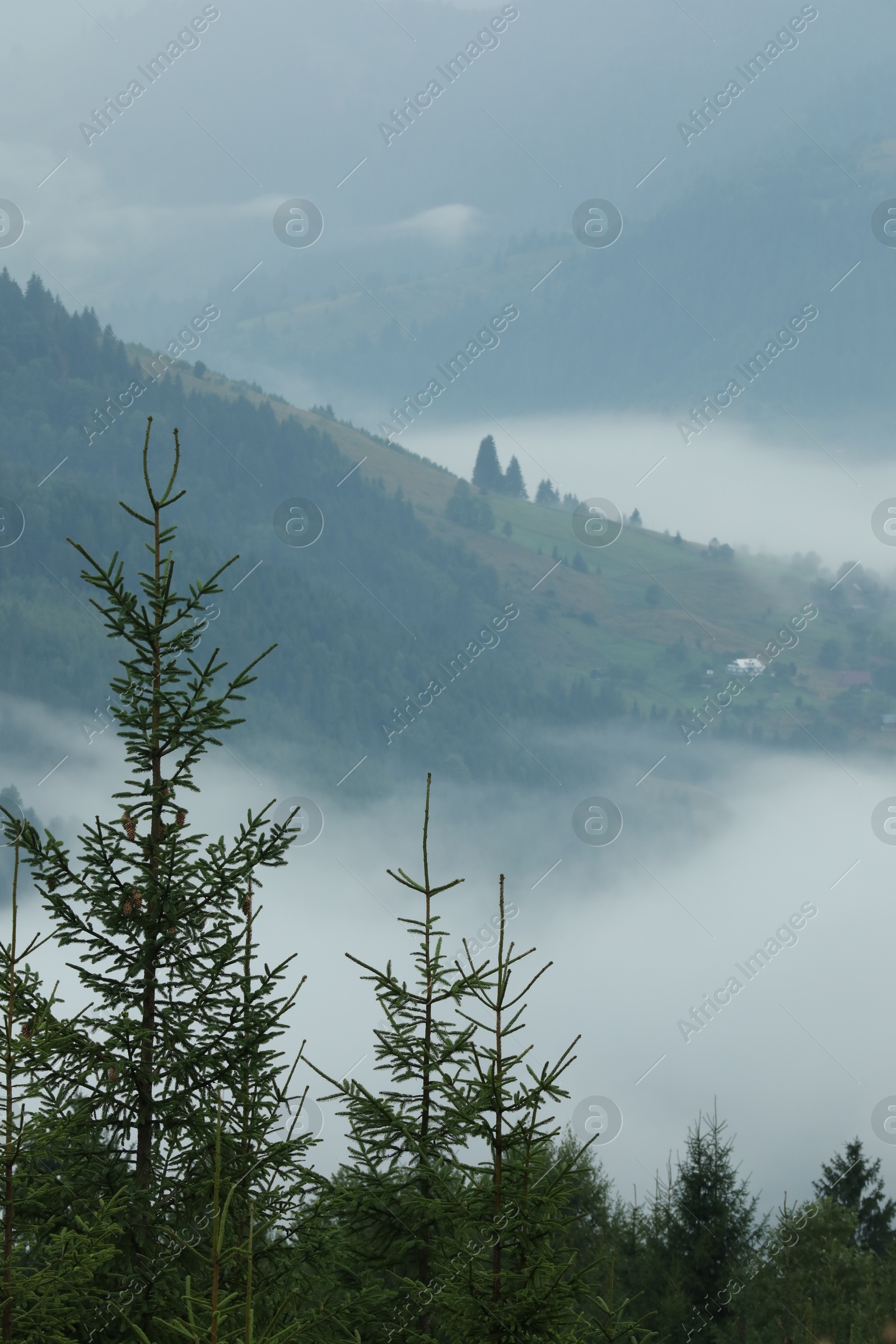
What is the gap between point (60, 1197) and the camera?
10.4 meters

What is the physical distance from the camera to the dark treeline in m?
9.37

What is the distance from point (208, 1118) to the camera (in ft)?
35.6

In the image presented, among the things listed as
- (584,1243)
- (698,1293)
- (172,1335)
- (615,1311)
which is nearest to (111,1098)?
(172,1335)

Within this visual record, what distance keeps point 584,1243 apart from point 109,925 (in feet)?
159

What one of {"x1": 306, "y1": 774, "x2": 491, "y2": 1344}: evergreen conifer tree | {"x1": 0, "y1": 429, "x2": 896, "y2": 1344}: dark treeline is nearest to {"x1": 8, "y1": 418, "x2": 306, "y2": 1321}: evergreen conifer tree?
{"x1": 0, "y1": 429, "x2": 896, "y2": 1344}: dark treeline

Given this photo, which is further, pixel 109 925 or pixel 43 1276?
pixel 109 925

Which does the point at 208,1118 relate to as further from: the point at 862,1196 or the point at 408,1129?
the point at 862,1196

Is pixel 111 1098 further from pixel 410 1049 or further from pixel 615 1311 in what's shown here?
pixel 615 1311

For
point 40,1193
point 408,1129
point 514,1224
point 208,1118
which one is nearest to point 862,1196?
point 408,1129

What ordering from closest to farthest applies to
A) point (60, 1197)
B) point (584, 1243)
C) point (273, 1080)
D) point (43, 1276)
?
point (43, 1276)
point (60, 1197)
point (273, 1080)
point (584, 1243)

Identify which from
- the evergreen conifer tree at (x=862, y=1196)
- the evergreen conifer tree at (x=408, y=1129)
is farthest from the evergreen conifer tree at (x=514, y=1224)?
the evergreen conifer tree at (x=862, y=1196)

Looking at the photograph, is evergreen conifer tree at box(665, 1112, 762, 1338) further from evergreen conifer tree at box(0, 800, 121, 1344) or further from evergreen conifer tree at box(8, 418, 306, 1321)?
evergreen conifer tree at box(0, 800, 121, 1344)

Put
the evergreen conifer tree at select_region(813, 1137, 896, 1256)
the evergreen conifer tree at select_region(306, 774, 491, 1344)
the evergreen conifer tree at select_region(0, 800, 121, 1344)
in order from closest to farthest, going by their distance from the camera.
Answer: the evergreen conifer tree at select_region(0, 800, 121, 1344), the evergreen conifer tree at select_region(306, 774, 491, 1344), the evergreen conifer tree at select_region(813, 1137, 896, 1256)

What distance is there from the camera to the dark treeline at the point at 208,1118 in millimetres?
9367
